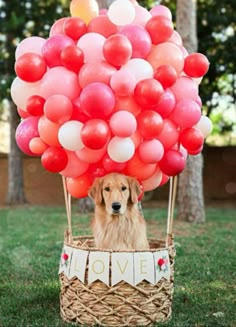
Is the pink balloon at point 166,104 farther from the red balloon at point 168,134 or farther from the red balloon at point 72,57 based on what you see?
Answer: the red balloon at point 72,57

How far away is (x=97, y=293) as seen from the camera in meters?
3.34

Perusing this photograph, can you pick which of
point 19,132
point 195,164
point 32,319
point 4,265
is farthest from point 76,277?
point 195,164

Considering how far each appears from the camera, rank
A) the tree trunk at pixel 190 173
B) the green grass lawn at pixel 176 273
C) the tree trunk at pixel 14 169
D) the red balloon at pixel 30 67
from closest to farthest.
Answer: the red balloon at pixel 30 67 < the green grass lawn at pixel 176 273 < the tree trunk at pixel 190 173 < the tree trunk at pixel 14 169

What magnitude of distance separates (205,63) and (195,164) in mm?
5553

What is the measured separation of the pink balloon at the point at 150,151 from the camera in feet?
11.1

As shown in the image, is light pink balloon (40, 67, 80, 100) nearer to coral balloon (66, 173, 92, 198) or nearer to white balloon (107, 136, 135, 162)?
white balloon (107, 136, 135, 162)

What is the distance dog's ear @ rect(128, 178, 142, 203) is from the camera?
3451 millimetres

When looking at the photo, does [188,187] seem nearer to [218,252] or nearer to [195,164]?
[195,164]

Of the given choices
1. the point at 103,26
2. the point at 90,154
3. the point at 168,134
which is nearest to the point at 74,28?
the point at 103,26

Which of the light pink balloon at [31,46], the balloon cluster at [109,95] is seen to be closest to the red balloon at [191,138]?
the balloon cluster at [109,95]

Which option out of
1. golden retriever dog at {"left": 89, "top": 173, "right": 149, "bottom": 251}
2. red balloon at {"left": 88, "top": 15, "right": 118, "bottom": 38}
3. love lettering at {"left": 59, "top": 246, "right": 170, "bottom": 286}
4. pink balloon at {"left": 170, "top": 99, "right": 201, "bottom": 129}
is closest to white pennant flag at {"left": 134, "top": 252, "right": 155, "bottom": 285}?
love lettering at {"left": 59, "top": 246, "right": 170, "bottom": 286}

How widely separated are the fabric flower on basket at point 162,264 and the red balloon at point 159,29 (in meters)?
1.51

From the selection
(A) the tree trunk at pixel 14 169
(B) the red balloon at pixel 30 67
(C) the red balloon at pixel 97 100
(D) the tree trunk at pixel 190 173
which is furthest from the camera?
(A) the tree trunk at pixel 14 169

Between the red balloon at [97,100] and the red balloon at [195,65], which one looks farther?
the red balloon at [195,65]
